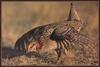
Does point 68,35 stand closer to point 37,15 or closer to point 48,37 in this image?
point 48,37

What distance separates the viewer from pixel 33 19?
377cm

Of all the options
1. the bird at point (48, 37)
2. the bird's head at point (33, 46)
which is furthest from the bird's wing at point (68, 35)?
the bird's head at point (33, 46)

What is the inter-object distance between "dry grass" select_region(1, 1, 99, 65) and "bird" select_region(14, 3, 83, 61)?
69 millimetres

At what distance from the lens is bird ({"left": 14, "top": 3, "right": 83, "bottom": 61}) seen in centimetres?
347

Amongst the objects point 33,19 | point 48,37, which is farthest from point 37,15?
point 48,37

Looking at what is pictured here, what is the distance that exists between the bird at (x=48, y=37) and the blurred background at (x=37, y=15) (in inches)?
4.6

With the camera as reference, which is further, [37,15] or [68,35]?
[37,15]

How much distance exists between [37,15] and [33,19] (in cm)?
6

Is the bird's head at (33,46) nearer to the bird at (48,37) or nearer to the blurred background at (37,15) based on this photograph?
the bird at (48,37)

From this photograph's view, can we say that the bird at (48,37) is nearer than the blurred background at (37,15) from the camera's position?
Yes

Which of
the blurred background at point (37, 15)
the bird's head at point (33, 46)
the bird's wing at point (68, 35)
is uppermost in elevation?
the blurred background at point (37, 15)

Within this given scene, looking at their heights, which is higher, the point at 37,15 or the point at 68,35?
the point at 37,15

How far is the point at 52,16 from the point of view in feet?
12.4

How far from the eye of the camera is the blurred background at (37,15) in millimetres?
3635
